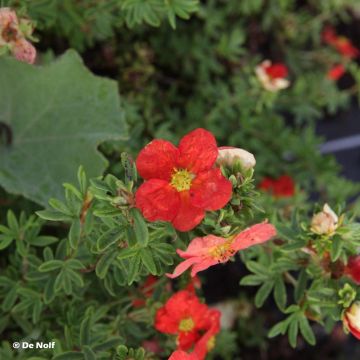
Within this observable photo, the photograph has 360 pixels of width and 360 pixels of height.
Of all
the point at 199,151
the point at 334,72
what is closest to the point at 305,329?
the point at 199,151

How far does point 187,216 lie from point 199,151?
10 centimetres

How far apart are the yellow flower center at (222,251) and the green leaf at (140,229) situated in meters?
0.10

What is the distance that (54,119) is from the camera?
4.22 feet

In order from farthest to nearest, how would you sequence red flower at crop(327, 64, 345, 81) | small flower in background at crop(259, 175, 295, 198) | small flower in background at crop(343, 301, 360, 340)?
red flower at crop(327, 64, 345, 81), small flower in background at crop(259, 175, 295, 198), small flower in background at crop(343, 301, 360, 340)

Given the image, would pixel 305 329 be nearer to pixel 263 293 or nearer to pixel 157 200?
pixel 263 293

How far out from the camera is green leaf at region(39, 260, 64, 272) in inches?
37.1

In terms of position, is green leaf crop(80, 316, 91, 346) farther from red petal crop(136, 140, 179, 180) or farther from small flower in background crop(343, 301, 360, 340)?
small flower in background crop(343, 301, 360, 340)

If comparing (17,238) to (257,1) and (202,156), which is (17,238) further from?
(257,1)

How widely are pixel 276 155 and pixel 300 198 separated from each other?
314 millimetres

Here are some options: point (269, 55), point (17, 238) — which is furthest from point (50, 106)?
point (269, 55)

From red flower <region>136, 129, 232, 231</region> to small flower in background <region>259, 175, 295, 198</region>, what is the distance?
2.56ft

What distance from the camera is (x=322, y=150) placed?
2.20m

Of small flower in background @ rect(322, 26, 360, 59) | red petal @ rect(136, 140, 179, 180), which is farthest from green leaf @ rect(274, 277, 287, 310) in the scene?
small flower in background @ rect(322, 26, 360, 59)

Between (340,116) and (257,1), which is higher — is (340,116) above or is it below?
below
